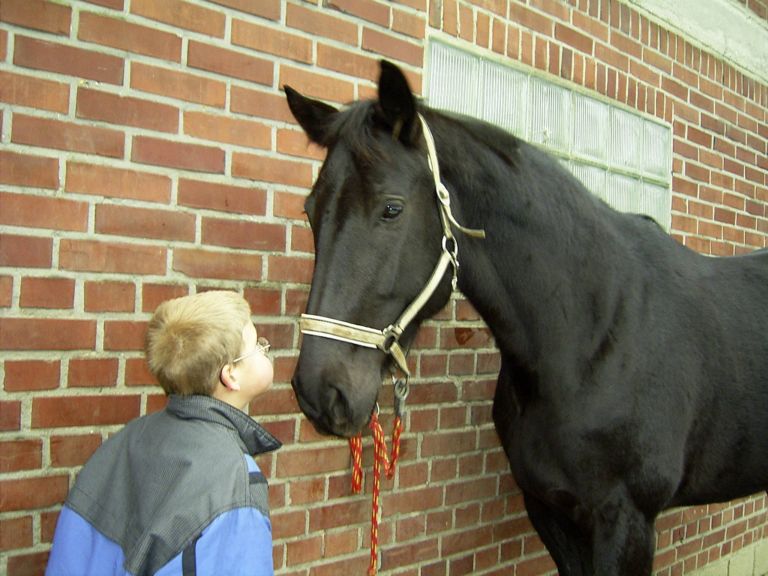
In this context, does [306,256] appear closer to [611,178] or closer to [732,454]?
[732,454]

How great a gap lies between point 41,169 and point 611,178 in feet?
9.93

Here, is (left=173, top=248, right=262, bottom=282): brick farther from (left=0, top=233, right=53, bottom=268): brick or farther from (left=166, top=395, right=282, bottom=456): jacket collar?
(left=166, top=395, right=282, bottom=456): jacket collar

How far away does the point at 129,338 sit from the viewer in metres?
2.19

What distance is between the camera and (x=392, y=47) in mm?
2906

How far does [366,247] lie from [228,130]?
0.81 m

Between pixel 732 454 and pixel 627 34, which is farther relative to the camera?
pixel 627 34

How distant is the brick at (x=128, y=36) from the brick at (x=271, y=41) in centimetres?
23

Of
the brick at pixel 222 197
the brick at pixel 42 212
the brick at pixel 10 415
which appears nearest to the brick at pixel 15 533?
the brick at pixel 10 415

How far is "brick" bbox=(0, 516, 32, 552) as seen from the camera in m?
1.95

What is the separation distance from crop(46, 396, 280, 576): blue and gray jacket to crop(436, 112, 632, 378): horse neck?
89 centimetres

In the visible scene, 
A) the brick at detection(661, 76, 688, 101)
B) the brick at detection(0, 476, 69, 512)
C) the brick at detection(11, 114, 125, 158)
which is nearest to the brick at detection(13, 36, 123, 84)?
the brick at detection(11, 114, 125, 158)

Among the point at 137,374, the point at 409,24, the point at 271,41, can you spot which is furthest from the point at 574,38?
the point at 137,374

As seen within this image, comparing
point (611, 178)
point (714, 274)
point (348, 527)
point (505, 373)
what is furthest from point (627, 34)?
point (348, 527)

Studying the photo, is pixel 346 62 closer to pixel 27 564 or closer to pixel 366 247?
pixel 366 247
